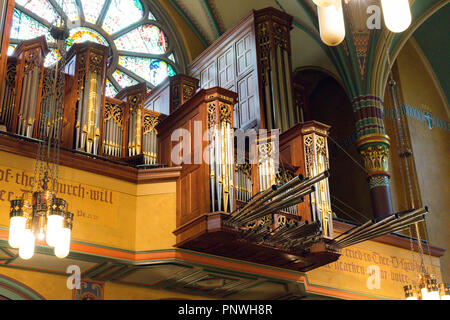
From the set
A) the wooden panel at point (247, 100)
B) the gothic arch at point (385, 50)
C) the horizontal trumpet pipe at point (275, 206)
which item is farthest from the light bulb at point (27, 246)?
the gothic arch at point (385, 50)

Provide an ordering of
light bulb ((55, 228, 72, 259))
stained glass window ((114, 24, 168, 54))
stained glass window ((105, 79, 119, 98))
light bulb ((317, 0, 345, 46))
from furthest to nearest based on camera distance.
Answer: stained glass window ((114, 24, 168, 54)), stained glass window ((105, 79, 119, 98)), light bulb ((55, 228, 72, 259)), light bulb ((317, 0, 345, 46))

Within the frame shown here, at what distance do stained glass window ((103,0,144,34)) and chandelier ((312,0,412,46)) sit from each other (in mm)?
11198

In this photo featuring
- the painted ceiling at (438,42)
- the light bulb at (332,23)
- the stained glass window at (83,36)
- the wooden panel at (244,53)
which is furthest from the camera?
the painted ceiling at (438,42)

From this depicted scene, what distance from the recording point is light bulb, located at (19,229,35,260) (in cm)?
675

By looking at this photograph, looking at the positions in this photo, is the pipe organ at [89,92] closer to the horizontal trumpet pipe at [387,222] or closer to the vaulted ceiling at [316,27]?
the horizontal trumpet pipe at [387,222]

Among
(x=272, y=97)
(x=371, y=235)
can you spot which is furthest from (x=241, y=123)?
(x=371, y=235)

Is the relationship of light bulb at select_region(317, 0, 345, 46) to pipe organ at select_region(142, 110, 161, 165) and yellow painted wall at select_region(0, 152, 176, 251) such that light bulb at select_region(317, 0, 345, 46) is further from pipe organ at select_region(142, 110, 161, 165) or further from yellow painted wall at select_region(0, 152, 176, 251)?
pipe organ at select_region(142, 110, 161, 165)

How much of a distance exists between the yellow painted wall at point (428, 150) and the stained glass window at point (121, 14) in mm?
6168

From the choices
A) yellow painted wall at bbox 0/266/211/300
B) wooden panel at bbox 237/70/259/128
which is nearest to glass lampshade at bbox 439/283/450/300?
yellow painted wall at bbox 0/266/211/300

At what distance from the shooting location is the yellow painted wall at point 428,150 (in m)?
14.2

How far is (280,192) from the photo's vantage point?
8.30 metres

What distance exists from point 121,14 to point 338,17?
11.5 meters

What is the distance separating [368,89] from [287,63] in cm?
244
